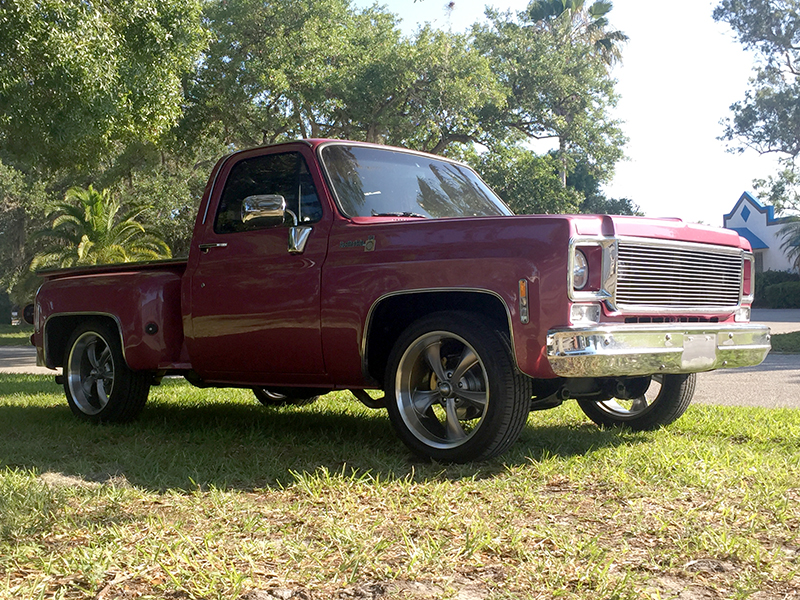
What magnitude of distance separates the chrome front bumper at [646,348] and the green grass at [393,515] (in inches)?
23.3

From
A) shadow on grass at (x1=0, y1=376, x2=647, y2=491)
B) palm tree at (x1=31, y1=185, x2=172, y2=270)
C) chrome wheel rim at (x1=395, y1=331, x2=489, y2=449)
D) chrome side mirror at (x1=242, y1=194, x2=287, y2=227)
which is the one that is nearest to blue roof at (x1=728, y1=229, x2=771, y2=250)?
palm tree at (x1=31, y1=185, x2=172, y2=270)

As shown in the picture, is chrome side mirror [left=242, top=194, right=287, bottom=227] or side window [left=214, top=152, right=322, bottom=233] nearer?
chrome side mirror [left=242, top=194, right=287, bottom=227]

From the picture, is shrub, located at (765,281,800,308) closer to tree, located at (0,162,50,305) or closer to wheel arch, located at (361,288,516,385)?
tree, located at (0,162,50,305)

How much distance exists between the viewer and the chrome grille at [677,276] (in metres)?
4.95

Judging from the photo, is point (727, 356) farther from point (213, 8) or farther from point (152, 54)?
point (213, 8)

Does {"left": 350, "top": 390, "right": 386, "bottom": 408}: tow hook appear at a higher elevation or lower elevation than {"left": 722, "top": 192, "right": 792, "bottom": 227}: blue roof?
lower

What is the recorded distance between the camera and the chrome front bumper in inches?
182

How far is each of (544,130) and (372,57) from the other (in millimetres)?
6222

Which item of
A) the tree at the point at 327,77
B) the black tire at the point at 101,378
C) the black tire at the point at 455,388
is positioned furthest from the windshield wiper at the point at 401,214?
the tree at the point at 327,77

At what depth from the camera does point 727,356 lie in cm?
542

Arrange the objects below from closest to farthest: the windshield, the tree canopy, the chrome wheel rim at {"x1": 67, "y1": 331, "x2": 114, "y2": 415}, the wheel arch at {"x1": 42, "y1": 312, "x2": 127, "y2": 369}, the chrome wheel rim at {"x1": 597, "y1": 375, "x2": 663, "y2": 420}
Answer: the windshield < the chrome wheel rim at {"x1": 597, "y1": 375, "x2": 663, "y2": 420} < the chrome wheel rim at {"x1": 67, "y1": 331, "x2": 114, "y2": 415} < the wheel arch at {"x1": 42, "y1": 312, "x2": 127, "y2": 369} < the tree canopy

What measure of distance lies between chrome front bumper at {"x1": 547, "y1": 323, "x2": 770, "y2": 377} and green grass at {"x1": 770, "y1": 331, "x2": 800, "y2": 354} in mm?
12038

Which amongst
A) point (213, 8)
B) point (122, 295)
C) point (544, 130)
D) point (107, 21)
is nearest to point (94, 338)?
point (122, 295)

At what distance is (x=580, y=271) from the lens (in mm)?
4797
